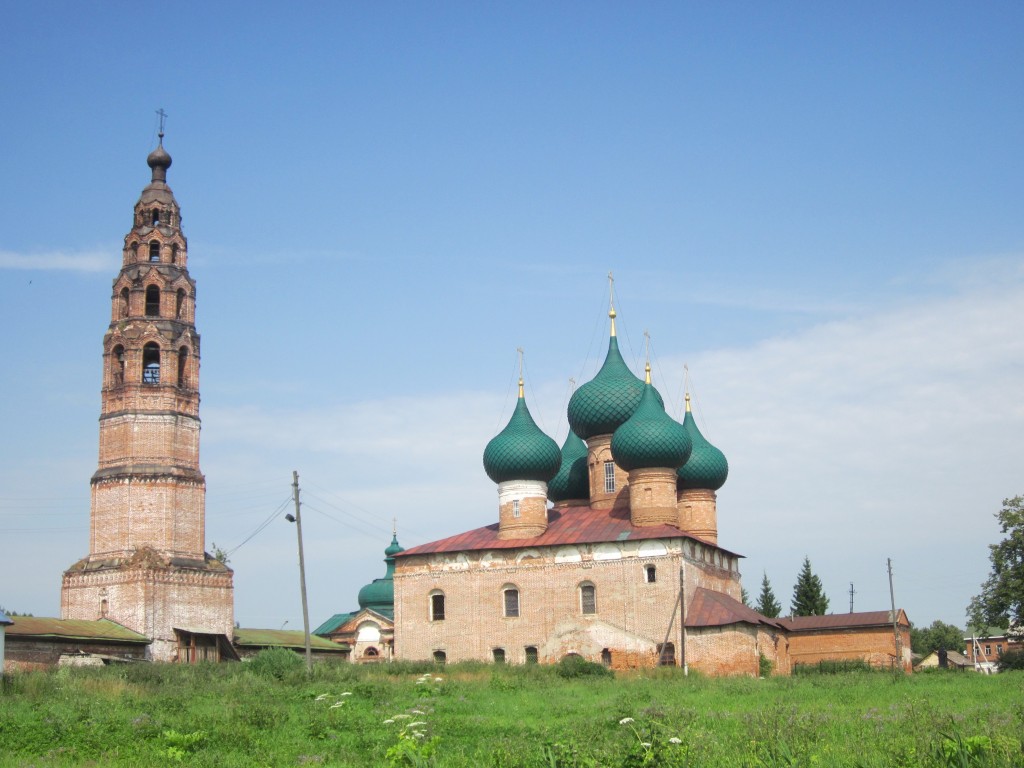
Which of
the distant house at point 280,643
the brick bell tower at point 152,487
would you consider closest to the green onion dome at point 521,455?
the distant house at point 280,643

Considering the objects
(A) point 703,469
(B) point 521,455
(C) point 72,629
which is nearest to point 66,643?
(C) point 72,629

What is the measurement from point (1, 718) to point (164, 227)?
93.3 feet

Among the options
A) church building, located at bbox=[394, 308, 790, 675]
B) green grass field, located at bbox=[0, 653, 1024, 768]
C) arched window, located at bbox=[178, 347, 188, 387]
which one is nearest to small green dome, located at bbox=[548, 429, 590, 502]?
church building, located at bbox=[394, 308, 790, 675]

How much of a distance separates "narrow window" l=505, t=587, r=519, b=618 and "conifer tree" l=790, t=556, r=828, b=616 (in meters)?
24.3

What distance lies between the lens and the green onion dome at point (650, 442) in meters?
34.4

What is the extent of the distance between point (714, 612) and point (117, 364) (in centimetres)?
2124

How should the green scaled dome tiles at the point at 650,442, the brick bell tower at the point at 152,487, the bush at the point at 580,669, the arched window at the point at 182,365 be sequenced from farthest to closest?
the arched window at the point at 182,365 → the brick bell tower at the point at 152,487 → the green scaled dome tiles at the point at 650,442 → the bush at the point at 580,669

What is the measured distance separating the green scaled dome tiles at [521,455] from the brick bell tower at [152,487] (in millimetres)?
10187

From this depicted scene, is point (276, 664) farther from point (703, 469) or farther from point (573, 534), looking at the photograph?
point (703, 469)

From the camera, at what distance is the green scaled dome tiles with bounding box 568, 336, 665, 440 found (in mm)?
37750

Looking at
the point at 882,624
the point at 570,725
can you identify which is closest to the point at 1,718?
the point at 570,725

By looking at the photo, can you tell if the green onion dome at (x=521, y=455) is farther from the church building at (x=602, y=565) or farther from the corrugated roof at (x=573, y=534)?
the corrugated roof at (x=573, y=534)

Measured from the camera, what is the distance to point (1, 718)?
1623 cm

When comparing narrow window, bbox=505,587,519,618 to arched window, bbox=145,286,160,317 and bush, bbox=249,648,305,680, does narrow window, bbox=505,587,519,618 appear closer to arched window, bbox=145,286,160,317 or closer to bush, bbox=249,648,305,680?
bush, bbox=249,648,305,680
